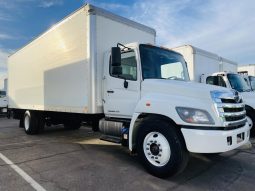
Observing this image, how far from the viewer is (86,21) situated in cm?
604

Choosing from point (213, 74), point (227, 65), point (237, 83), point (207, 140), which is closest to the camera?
point (207, 140)

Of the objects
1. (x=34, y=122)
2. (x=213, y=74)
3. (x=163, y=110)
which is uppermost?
(x=213, y=74)

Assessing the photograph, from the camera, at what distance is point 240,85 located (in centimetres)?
934

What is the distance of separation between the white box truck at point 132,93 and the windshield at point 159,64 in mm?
22

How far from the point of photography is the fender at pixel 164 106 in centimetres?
415

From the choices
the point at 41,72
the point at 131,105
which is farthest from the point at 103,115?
the point at 41,72

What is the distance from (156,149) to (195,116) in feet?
3.10

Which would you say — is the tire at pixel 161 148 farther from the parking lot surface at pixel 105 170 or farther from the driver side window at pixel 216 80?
the driver side window at pixel 216 80

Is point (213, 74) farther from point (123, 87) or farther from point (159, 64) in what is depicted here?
point (123, 87)

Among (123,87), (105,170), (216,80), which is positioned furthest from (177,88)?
(216,80)

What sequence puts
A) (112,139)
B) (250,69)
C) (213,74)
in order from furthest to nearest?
(250,69) < (213,74) < (112,139)

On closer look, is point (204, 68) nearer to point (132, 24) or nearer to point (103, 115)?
point (132, 24)

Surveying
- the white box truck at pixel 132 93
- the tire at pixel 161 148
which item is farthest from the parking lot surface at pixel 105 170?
the white box truck at pixel 132 93

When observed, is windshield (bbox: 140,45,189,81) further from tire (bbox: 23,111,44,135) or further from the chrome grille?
tire (bbox: 23,111,44,135)
